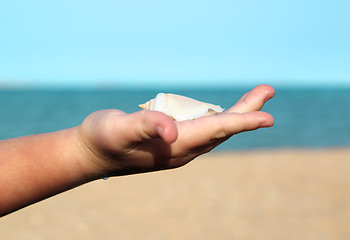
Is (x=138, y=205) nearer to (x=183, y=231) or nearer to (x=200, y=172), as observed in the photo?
(x=183, y=231)

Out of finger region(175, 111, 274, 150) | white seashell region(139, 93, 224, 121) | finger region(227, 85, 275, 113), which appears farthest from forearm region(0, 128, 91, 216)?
finger region(227, 85, 275, 113)

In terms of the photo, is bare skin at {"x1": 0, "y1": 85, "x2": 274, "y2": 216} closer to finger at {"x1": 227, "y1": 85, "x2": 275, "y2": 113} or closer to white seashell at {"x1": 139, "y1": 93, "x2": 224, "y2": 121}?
finger at {"x1": 227, "y1": 85, "x2": 275, "y2": 113}

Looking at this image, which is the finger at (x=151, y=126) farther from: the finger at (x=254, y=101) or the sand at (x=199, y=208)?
the sand at (x=199, y=208)

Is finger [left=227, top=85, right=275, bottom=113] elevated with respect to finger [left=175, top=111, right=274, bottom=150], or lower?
elevated

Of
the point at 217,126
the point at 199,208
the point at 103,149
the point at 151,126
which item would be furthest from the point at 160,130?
the point at 199,208

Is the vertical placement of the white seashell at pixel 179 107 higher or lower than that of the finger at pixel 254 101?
lower

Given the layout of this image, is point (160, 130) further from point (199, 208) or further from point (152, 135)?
point (199, 208)

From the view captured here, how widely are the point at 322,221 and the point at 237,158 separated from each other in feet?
15.5

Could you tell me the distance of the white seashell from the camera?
75.0 inches

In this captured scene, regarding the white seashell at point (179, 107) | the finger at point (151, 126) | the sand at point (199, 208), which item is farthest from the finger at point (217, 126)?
the sand at point (199, 208)

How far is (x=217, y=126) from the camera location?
1403 mm

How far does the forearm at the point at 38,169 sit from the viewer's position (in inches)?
67.4

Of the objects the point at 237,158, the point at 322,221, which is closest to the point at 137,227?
the point at 322,221

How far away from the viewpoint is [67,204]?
233 inches
